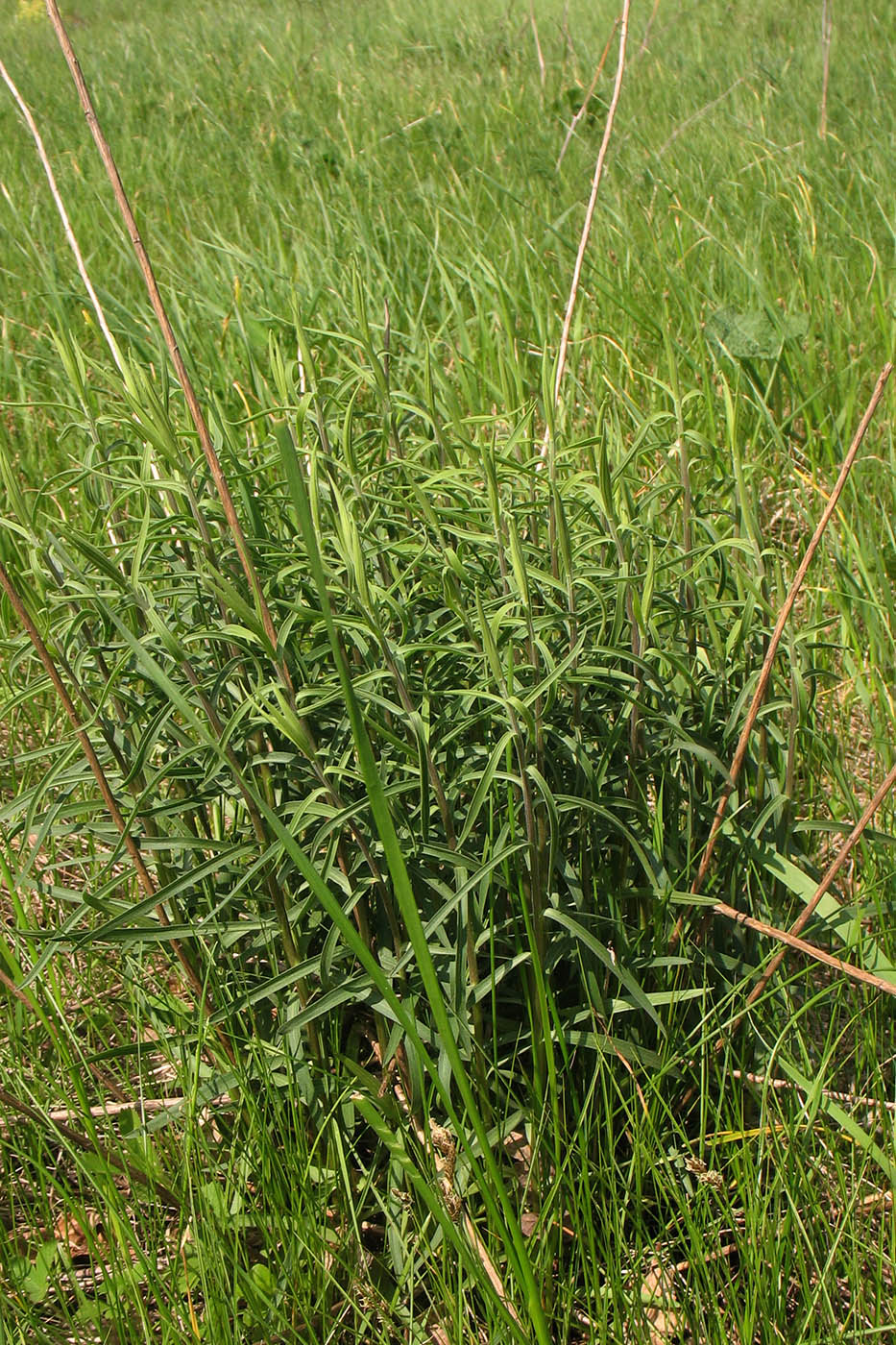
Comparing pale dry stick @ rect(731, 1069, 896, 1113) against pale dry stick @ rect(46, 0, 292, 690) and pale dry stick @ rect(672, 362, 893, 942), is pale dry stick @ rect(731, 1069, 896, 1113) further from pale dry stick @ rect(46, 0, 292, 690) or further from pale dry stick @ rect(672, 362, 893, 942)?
pale dry stick @ rect(46, 0, 292, 690)

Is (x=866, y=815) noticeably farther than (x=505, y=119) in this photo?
No

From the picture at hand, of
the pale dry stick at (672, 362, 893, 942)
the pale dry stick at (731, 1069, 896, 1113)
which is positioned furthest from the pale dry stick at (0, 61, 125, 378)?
the pale dry stick at (731, 1069, 896, 1113)

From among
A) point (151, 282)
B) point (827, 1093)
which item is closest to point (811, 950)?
point (827, 1093)

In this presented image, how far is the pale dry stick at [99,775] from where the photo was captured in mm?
1153

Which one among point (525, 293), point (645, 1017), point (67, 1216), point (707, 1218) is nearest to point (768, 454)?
point (525, 293)

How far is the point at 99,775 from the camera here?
1220 mm

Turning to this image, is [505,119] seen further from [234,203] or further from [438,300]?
[438,300]

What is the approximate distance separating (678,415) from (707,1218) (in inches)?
34.4

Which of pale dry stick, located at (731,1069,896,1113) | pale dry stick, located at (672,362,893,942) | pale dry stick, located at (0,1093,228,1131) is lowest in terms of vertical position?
pale dry stick, located at (731,1069,896,1113)

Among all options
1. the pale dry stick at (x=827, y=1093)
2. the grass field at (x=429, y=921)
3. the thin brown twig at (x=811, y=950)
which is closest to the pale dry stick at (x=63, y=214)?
the grass field at (x=429, y=921)

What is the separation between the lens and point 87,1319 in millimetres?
1226

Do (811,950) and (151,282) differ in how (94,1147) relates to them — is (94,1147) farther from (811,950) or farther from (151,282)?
(151,282)

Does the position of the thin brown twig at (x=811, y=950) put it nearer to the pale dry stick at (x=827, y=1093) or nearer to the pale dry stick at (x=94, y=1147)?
the pale dry stick at (x=827, y=1093)

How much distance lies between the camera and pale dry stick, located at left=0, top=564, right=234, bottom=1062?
45.4 inches
